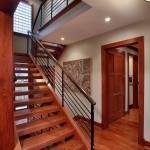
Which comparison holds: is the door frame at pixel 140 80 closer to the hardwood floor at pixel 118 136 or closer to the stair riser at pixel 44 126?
the hardwood floor at pixel 118 136

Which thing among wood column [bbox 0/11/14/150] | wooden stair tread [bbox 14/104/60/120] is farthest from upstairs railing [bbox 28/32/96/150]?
wood column [bbox 0/11/14/150]

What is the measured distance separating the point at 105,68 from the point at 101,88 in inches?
22.7

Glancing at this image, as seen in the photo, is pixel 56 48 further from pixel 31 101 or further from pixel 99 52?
pixel 31 101

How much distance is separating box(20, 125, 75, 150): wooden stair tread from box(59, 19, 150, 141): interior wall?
5.25 feet

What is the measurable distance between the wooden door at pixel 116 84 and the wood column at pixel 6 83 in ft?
10.2

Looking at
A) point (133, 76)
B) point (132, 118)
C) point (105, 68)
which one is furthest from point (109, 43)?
point (133, 76)

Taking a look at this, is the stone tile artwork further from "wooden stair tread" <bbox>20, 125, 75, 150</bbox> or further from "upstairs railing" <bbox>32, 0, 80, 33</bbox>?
"wooden stair tread" <bbox>20, 125, 75, 150</bbox>

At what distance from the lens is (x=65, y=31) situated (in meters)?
3.51

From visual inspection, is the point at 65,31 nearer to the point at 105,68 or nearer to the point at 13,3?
the point at 105,68

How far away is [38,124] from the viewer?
7.29 feet

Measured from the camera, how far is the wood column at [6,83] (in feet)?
4.34

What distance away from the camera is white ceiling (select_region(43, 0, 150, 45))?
219cm

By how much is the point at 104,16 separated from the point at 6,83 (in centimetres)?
220

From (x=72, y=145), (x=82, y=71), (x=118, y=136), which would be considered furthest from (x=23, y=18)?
(x=118, y=136)
